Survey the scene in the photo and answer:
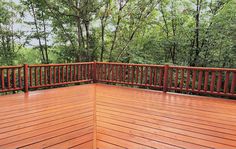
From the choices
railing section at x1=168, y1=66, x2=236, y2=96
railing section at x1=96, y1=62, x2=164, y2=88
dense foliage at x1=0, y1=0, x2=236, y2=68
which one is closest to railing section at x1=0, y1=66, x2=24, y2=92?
railing section at x1=96, y1=62, x2=164, y2=88

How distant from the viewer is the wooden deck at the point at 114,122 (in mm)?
2172

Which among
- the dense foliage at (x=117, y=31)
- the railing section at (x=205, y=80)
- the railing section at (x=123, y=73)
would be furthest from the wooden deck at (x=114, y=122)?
the dense foliage at (x=117, y=31)

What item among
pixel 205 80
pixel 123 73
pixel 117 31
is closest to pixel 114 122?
pixel 205 80

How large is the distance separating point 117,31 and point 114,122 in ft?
19.5

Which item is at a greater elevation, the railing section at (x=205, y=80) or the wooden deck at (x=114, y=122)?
the railing section at (x=205, y=80)

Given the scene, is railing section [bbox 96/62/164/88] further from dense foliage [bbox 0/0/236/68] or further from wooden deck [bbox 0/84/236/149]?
dense foliage [bbox 0/0/236/68]

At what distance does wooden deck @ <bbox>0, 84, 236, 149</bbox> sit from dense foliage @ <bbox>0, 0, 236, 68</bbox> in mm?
4005

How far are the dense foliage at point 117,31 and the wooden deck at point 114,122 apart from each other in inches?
158

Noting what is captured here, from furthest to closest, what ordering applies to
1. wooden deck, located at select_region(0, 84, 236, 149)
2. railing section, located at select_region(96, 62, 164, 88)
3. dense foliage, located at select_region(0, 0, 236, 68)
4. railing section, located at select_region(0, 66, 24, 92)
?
dense foliage, located at select_region(0, 0, 236, 68), railing section, located at select_region(96, 62, 164, 88), railing section, located at select_region(0, 66, 24, 92), wooden deck, located at select_region(0, 84, 236, 149)

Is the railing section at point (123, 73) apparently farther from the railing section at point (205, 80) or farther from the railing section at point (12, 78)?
the railing section at point (12, 78)

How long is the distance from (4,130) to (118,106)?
192 cm

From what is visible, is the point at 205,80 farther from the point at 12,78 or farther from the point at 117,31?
the point at 12,78

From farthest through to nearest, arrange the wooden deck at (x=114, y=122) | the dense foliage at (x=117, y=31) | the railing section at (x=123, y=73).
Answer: the dense foliage at (x=117, y=31)
the railing section at (x=123, y=73)
the wooden deck at (x=114, y=122)

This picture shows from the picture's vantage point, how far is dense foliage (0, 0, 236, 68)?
23.9 feet
